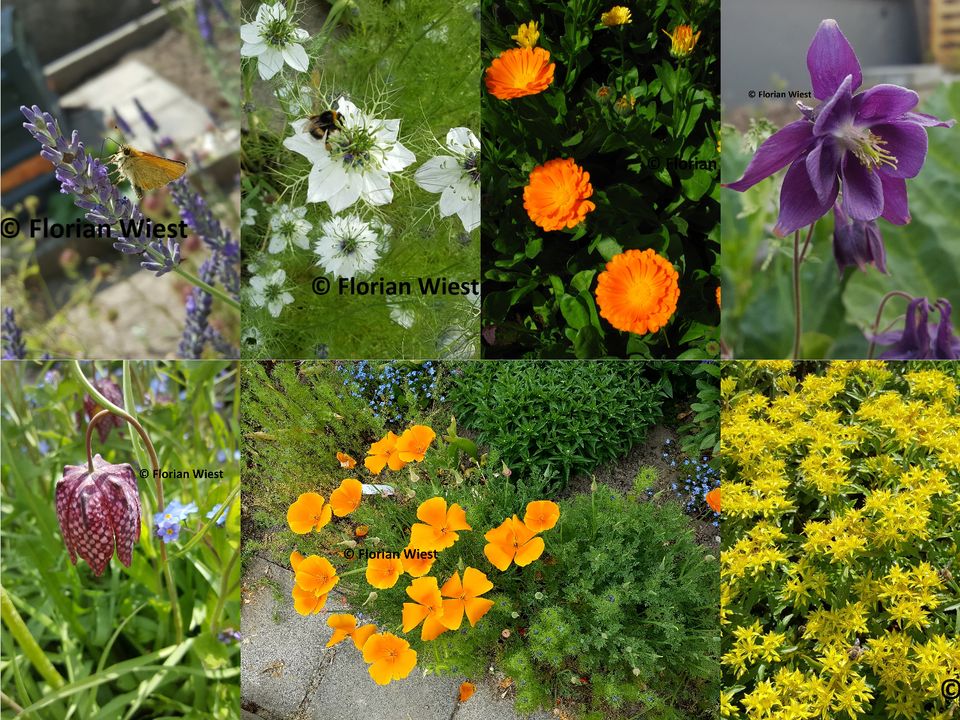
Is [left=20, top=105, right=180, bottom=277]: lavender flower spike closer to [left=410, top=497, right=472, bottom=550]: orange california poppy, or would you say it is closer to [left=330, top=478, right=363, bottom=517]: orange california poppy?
[left=330, top=478, right=363, bottom=517]: orange california poppy

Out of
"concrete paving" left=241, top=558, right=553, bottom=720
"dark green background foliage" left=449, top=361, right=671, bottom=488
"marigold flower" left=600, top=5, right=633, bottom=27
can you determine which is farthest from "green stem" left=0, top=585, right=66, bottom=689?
"marigold flower" left=600, top=5, right=633, bottom=27

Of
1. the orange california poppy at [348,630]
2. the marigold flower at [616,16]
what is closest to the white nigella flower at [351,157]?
the marigold flower at [616,16]

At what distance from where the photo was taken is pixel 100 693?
160 cm

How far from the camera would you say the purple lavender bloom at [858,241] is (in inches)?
53.8

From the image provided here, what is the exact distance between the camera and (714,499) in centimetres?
142

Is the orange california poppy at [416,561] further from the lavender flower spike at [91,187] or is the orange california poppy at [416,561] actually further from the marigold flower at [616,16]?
the marigold flower at [616,16]

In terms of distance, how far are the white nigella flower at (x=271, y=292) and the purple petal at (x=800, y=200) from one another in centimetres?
84

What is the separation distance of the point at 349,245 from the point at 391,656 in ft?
2.37

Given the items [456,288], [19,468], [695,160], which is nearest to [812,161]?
[695,160]

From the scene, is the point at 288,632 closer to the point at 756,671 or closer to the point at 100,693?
the point at 100,693

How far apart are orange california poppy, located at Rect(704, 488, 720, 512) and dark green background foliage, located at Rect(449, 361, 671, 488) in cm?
15

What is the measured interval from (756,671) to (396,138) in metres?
1.08

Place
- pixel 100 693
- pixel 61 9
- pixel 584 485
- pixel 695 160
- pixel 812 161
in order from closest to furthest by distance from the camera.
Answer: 1. pixel 812 161
2. pixel 695 160
3. pixel 584 485
4. pixel 100 693
5. pixel 61 9

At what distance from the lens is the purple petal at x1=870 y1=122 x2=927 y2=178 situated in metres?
1.28
